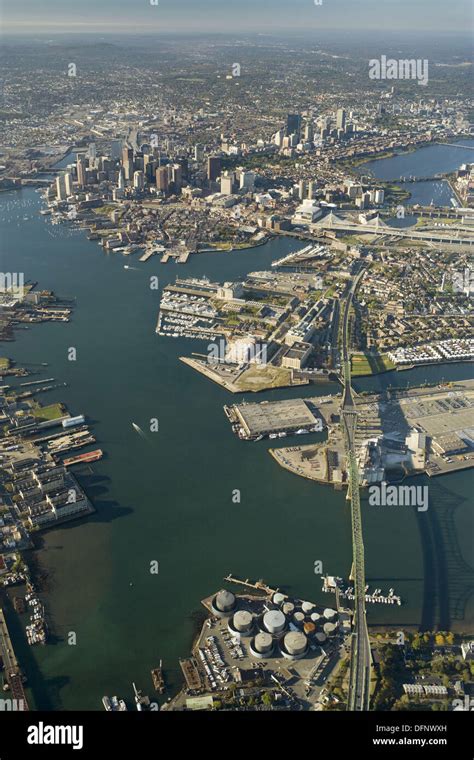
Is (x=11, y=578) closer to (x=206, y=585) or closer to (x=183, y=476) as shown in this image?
(x=206, y=585)

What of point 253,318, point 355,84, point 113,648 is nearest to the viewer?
point 113,648

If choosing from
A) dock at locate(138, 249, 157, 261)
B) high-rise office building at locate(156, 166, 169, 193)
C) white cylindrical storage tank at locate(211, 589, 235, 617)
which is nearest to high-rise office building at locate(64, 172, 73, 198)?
high-rise office building at locate(156, 166, 169, 193)

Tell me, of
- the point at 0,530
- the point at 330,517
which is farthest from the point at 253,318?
the point at 0,530

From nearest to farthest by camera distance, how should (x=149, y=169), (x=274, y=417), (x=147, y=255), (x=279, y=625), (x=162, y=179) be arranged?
(x=279, y=625) → (x=274, y=417) → (x=147, y=255) → (x=162, y=179) → (x=149, y=169)

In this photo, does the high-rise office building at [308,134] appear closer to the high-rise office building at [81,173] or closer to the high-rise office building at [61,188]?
the high-rise office building at [81,173]

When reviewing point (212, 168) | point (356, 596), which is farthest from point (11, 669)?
point (212, 168)

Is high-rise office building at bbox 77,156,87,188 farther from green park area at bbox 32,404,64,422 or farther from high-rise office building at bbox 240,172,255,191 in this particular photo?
green park area at bbox 32,404,64,422

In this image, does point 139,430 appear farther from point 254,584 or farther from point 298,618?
point 298,618

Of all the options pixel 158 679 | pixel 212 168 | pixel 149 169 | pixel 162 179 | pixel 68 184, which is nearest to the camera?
pixel 158 679
